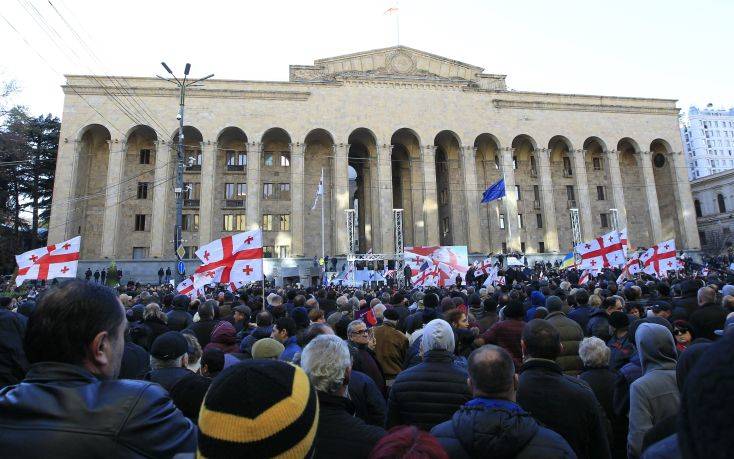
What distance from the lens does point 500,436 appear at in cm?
223

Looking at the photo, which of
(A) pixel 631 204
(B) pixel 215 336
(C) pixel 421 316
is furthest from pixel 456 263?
(A) pixel 631 204

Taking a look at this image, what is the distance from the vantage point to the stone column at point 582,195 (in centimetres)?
3997

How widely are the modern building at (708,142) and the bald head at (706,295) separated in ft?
388

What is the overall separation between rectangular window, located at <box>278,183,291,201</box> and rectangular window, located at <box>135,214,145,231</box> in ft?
37.5

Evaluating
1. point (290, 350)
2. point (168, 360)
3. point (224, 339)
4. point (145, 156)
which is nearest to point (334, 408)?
point (168, 360)

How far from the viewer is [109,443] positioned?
59.9 inches

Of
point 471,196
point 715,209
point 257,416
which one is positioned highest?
point 471,196

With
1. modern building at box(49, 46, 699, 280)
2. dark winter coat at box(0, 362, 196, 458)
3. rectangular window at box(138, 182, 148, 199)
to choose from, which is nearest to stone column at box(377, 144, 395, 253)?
modern building at box(49, 46, 699, 280)

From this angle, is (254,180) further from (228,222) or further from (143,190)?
(143,190)

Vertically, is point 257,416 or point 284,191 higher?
point 284,191

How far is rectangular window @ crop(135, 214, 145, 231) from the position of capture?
120 feet

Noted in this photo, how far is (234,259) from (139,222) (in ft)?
98.0

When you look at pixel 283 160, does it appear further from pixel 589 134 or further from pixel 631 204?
pixel 631 204

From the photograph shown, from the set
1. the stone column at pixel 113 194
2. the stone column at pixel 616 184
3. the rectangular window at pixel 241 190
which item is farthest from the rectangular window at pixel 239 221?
the stone column at pixel 616 184
